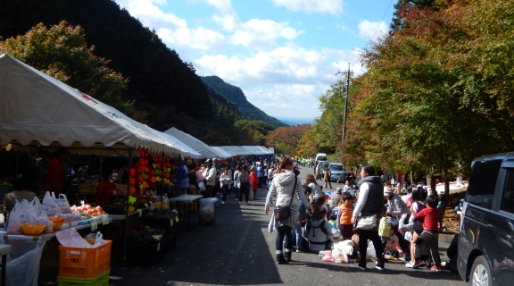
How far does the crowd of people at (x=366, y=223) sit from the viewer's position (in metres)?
8.66

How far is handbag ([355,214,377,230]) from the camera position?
853 centimetres

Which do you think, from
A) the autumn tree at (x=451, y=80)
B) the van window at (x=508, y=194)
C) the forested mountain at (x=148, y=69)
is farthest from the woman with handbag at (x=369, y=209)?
the forested mountain at (x=148, y=69)

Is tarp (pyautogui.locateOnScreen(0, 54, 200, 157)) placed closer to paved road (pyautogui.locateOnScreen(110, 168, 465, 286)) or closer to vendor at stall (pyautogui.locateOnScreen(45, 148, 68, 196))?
vendor at stall (pyautogui.locateOnScreen(45, 148, 68, 196))

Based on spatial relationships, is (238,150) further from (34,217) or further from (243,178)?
(34,217)

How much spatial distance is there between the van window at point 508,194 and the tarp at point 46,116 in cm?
533

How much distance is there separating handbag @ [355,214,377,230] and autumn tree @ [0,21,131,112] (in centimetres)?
1515

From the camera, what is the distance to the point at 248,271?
8.52 metres

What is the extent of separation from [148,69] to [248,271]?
203 ft

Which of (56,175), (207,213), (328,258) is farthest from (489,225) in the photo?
(207,213)

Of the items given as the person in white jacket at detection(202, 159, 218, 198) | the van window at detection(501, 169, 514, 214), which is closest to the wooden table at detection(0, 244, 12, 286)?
the van window at detection(501, 169, 514, 214)

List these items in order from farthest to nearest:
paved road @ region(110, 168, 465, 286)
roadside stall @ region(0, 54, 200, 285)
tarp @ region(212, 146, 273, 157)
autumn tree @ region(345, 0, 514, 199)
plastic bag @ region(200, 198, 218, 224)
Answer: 1. tarp @ region(212, 146, 273, 157)
2. plastic bag @ region(200, 198, 218, 224)
3. autumn tree @ region(345, 0, 514, 199)
4. roadside stall @ region(0, 54, 200, 285)
5. paved road @ region(110, 168, 465, 286)

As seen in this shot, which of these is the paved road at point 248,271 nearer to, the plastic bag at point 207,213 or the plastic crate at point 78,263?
the plastic crate at point 78,263

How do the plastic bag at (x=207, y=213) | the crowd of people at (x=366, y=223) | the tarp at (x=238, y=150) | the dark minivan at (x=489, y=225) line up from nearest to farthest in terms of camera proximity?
1. the dark minivan at (x=489, y=225)
2. the crowd of people at (x=366, y=223)
3. the plastic bag at (x=207, y=213)
4. the tarp at (x=238, y=150)

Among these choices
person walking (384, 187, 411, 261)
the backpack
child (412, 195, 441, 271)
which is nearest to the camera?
child (412, 195, 441, 271)
